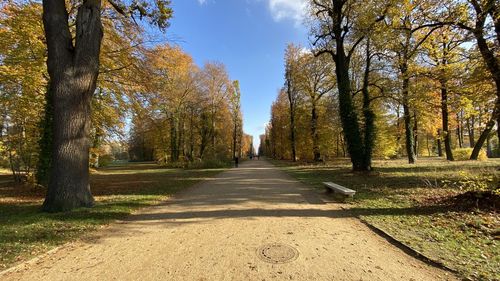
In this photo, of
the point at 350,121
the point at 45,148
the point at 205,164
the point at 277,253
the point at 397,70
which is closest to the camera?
the point at 277,253

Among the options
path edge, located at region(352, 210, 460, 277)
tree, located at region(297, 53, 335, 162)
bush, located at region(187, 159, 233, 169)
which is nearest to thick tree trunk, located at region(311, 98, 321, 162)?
tree, located at region(297, 53, 335, 162)

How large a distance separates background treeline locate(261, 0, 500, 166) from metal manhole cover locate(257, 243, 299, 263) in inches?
298

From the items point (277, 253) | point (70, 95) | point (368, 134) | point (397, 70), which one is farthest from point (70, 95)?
point (397, 70)

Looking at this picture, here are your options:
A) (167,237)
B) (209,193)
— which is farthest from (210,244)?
(209,193)

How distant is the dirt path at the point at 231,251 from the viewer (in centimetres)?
372

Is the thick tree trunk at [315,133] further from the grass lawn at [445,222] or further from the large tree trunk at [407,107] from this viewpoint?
the grass lawn at [445,222]

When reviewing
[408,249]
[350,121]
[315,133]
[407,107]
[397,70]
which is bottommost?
[408,249]

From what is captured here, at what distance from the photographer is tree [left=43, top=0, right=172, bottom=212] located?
7.16 metres

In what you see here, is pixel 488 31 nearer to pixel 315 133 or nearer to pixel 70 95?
pixel 70 95

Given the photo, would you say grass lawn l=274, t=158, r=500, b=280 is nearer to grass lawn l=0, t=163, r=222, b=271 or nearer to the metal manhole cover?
the metal manhole cover

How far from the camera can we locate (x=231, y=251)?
4496 millimetres

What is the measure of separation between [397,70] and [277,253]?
18.6m

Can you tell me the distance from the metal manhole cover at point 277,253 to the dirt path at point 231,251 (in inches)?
0.7

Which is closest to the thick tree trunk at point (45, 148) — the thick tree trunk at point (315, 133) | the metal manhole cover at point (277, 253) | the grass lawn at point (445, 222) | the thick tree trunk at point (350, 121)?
the metal manhole cover at point (277, 253)
